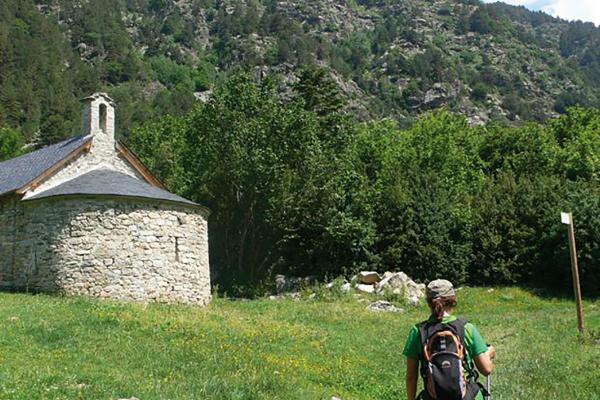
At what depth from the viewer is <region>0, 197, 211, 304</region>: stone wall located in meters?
20.7

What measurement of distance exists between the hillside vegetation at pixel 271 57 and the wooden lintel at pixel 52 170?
7059 cm

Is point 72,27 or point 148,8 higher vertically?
point 148,8

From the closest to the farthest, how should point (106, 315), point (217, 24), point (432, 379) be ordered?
point (432, 379)
point (106, 315)
point (217, 24)

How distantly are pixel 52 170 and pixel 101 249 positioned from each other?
438 centimetres

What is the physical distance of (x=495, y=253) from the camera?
30.1m

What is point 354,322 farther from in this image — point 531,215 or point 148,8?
point 148,8

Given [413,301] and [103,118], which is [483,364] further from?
[103,118]

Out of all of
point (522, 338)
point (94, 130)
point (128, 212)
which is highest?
point (94, 130)

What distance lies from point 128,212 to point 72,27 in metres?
141

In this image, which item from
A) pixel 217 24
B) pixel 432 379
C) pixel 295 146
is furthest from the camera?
pixel 217 24

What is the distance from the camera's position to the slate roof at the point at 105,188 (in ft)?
69.1

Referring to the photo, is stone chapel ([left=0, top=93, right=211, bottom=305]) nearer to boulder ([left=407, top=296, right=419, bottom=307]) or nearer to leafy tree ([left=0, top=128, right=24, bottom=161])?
boulder ([left=407, top=296, right=419, bottom=307])

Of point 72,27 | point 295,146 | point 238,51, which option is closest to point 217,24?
point 238,51

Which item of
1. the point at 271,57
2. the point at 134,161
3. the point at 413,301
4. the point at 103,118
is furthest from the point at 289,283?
the point at 271,57
